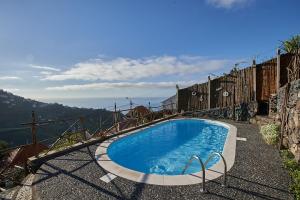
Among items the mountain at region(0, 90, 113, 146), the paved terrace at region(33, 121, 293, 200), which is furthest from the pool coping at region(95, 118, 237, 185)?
the mountain at region(0, 90, 113, 146)

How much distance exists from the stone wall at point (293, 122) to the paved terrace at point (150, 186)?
0.70 meters

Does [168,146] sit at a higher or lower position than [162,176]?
lower

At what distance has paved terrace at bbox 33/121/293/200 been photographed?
5277mm

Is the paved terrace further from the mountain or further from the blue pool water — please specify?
the mountain

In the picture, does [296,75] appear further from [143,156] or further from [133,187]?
[133,187]

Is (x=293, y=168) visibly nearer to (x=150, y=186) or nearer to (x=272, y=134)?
(x=272, y=134)

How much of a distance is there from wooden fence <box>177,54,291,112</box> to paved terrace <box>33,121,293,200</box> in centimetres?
909

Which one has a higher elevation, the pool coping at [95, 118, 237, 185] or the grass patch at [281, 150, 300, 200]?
the grass patch at [281, 150, 300, 200]

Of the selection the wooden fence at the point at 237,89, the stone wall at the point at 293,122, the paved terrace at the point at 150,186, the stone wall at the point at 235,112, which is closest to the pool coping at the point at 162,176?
the paved terrace at the point at 150,186

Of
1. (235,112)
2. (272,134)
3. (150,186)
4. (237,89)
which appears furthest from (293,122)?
(237,89)

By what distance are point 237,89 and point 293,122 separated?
367 inches

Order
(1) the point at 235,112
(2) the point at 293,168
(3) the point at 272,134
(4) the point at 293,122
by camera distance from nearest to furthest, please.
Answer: (2) the point at 293,168, (4) the point at 293,122, (3) the point at 272,134, (1) the point at 235,112

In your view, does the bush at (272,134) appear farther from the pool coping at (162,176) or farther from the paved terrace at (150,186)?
the pool coping at (162,176)

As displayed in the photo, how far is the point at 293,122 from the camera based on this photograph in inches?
314
